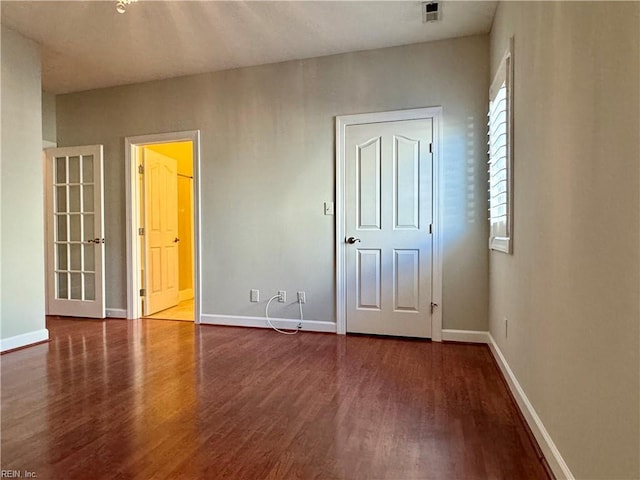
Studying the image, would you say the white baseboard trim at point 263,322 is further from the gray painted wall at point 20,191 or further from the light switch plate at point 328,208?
the gray painted wall at point 20,191

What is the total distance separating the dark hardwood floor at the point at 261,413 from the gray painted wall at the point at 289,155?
76 centimetres

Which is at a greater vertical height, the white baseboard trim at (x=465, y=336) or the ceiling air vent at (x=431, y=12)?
the ceiling air vent at (x=431, y=12)

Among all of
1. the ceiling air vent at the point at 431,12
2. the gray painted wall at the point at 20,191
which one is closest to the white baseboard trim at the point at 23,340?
the gray painted wall at the point at 20,191

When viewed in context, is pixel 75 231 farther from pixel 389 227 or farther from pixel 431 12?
pixel 431 12

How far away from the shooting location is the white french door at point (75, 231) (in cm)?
445

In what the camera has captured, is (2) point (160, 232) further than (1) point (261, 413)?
Yes

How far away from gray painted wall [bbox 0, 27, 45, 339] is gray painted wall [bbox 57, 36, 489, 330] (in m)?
1.01

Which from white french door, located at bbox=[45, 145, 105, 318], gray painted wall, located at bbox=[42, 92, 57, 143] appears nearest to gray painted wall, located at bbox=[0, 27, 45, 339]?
white french door, located at bbox=[45, 145, 105, 318]

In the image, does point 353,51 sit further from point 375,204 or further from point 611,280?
point 611,280

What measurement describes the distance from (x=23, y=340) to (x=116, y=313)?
116cm

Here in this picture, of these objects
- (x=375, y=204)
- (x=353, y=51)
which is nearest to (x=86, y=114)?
(x=353, y=51)

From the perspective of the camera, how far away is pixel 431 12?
292 centimetres

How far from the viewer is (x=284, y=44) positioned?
345 centimetres

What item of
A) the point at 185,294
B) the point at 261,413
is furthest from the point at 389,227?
the point at 185,294
